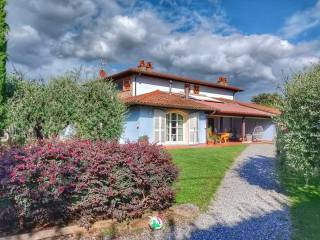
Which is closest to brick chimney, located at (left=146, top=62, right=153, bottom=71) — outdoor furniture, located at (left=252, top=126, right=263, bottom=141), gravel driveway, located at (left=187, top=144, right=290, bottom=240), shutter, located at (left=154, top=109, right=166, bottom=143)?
shutter, located at (left=154, top=109, right=166, bottom=143)

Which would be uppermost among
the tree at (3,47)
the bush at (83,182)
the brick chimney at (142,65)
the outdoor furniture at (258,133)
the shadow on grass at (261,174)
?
the brick chimney at (142,65)

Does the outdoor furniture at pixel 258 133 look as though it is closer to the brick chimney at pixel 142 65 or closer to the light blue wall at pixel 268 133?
the light blue wall at pixel 268 133

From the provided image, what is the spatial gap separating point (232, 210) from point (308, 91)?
12.0ft

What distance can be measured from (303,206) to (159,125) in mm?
→ 16223

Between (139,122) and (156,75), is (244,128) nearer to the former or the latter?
(156,75)

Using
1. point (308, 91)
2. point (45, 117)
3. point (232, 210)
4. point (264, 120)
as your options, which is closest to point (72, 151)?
point (232, 210)

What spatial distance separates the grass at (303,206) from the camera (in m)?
6.12

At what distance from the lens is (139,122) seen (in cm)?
2227

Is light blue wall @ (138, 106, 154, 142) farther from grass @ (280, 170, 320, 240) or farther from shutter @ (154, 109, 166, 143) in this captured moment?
grass @ (280, 170, 320, 240)

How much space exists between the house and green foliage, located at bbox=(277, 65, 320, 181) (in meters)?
8.44

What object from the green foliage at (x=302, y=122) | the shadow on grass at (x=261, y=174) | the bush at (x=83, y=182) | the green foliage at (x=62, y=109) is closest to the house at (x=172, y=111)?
the shadow on grass at (x=261, y=174)

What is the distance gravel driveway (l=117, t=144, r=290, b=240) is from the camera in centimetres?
586

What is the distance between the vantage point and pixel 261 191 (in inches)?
378

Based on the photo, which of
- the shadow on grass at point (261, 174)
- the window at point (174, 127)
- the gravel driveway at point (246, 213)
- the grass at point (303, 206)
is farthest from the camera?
the window at point (174, 127)
